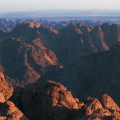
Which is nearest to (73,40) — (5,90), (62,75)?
(62,75)

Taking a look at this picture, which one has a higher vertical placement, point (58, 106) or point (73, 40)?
point (58, 106)

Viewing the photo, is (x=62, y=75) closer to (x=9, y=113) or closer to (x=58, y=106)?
(x=58, y=106)

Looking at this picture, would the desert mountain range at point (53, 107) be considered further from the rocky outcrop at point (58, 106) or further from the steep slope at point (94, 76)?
the steep slope at point (94, 76)

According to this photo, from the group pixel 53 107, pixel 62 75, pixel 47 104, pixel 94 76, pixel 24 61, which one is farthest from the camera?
pixel 24 61

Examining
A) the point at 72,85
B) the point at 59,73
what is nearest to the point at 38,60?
the point at 59,73

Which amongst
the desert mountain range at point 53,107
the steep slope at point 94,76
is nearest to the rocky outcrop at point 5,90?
the desert mountain range at point 53,107
